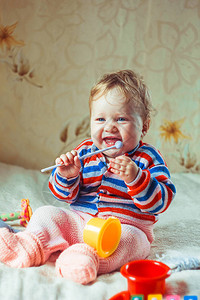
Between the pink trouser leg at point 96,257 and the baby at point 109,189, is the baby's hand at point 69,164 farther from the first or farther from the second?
the pink trouser leg at point 96,257

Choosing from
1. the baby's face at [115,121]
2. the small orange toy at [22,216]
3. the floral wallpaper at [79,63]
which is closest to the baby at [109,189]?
the baby's face at [115,121]

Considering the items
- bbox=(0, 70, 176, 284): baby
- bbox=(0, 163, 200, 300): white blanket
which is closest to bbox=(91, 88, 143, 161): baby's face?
bbox=(0, 70, 176, 284): baby

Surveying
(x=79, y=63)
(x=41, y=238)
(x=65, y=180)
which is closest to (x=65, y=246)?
(x=41, y=238)

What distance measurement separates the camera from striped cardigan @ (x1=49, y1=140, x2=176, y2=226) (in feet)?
2.63

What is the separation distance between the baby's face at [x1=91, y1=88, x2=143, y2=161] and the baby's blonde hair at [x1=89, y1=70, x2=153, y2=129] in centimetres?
1

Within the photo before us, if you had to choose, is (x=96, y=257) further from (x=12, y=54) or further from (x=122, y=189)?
(x=12, y=54)

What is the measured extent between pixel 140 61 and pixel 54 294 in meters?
1.14

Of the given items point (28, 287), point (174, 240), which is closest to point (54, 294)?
point (28, 287)

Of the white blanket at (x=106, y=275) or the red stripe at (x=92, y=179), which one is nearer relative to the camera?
the white blanket at (x=106, y=275)

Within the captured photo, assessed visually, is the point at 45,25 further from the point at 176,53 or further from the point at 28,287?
the point at 28,287

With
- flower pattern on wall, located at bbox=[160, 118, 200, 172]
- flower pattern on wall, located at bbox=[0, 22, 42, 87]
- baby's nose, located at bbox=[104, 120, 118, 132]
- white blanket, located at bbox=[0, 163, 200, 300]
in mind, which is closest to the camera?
white blanket, located at bbox=[0, 163, 200, 300]

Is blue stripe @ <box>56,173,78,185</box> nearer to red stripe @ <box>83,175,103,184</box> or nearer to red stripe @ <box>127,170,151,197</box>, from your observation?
red stripe @ <box>83,175,103,184</box>

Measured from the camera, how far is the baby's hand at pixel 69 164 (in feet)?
2.79

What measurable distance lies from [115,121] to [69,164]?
132mm
